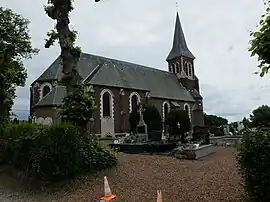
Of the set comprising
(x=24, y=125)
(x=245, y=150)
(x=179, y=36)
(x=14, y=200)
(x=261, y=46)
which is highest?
(x=179, y=36)

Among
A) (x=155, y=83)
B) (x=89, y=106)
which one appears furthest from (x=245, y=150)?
(x=155, y=83)

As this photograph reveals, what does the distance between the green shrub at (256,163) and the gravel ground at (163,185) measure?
4.67 ft

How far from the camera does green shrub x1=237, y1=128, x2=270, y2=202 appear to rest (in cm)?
520

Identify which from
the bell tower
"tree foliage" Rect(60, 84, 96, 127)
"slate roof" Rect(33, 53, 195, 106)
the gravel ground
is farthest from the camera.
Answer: the bell tower

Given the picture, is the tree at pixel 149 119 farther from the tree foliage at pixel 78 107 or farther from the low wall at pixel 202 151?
the tree foliage at pixel 78 107

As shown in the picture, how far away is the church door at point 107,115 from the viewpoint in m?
35.7

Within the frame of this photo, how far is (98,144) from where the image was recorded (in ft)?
35.8

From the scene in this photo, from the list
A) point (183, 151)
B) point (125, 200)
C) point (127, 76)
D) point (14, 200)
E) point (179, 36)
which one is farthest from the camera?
point (179, 36)

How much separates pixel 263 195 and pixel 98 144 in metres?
6.71

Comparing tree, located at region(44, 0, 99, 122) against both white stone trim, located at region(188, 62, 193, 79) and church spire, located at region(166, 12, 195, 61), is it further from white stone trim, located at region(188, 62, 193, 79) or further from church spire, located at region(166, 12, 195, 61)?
white stone trim, located at region(188, 62, 193, 79)

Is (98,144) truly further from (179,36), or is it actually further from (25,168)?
(179,36)

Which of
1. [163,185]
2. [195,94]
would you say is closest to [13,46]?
[163,185]

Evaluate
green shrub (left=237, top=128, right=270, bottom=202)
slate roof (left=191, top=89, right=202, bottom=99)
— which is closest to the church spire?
slate roof (left=191, top=89, right=202, bottom=99)

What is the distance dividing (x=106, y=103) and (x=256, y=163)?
32210 mm
